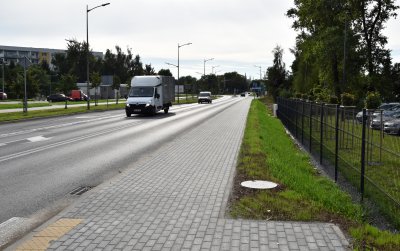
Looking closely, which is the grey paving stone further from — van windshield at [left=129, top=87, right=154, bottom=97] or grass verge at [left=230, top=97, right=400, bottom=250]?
van windshield at [left=129, top=87, right=154, bottom=97]

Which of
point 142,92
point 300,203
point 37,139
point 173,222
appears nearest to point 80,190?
point 173,222

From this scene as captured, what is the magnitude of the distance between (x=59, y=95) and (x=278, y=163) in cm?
6329

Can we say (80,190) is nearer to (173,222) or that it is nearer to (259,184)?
(173,222)

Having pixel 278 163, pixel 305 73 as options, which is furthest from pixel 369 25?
pixel 278 163

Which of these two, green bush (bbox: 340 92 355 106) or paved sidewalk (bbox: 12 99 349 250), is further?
green bush (bbox: 340 92 355 106)

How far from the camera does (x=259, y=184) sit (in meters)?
8.18

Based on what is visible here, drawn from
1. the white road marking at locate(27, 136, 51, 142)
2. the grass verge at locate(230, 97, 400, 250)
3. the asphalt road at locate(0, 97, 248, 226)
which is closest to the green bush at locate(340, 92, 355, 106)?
the asphalt road at locate(0, 97, 248, 226)

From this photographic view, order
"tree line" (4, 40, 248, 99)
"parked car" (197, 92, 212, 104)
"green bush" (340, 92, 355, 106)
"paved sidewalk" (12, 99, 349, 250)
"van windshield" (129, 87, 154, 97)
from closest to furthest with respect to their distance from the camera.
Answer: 1. "paved sidewalk" (12, 99, 349, 250)
2. "van windshield" (129, 87, 154, 97)
3. "green bush" (340, 92, 355, 106)
4. "parked car" (197, 92, 212, 104)
5. "tree line" (4, 40, 248, 99)

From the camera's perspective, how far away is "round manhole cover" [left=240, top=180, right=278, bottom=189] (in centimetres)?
798

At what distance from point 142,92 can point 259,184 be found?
24396 millimetres

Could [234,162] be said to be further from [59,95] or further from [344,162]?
[59,95]

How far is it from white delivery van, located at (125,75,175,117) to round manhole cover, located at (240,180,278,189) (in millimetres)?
22731

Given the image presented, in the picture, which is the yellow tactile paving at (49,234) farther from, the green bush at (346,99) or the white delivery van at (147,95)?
the green bush at (346,99)

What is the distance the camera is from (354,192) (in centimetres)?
798
